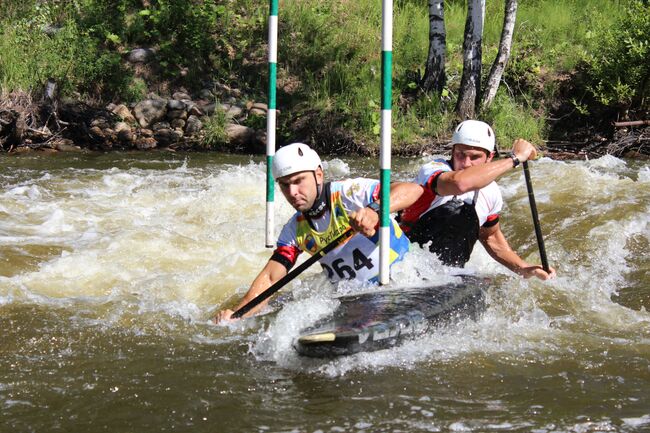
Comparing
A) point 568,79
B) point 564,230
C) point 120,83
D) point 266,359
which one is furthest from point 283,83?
point 266,359

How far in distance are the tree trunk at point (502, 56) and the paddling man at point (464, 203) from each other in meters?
7.81

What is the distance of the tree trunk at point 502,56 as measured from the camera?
41.7 feet

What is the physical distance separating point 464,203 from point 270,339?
1618 millimetres

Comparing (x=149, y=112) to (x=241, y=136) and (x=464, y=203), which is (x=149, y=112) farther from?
(x=464, y=203)

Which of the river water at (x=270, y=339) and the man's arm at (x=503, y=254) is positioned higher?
the man's arm at (x=503, y=254)

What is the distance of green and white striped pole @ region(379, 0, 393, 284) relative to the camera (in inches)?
172

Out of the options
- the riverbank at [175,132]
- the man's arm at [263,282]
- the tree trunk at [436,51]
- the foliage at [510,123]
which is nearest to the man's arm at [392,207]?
the man's arm at [263,282]

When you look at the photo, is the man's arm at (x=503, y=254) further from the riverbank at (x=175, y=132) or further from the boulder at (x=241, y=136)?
the boulder at (x=241, y=136)

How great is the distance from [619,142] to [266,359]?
9.43 meters

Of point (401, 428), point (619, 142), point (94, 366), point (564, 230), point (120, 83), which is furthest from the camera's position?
point (120, 83)

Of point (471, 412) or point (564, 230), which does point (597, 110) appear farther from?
point (471, 412)

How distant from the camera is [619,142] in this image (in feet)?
40.5

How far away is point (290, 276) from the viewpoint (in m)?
4.62

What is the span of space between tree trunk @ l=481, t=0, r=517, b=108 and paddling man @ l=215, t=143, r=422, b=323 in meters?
8.68
